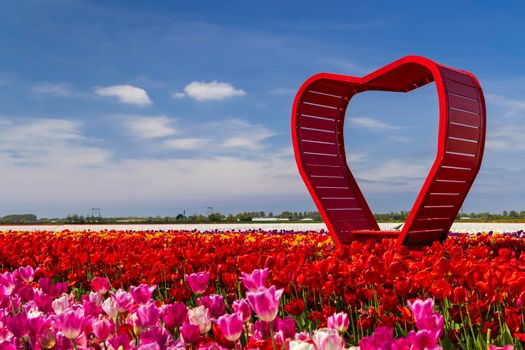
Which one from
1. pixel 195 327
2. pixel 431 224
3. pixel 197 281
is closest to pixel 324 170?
pixel 431 224

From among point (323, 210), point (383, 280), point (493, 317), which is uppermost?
point (323, 210)

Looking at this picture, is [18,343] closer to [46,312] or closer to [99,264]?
[46,312]

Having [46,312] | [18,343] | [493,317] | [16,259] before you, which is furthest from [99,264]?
[493,317]

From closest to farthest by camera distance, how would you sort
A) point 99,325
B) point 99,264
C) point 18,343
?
point 99,325, point 18,343, point 99,264

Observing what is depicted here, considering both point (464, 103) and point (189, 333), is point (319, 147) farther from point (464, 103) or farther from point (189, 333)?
point (189, 333)

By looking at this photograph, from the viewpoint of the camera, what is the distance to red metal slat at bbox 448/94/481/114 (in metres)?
6.98

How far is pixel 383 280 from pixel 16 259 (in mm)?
4748

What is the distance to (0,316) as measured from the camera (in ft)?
9.69

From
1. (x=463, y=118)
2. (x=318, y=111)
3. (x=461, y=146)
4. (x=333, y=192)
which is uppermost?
(x=318, y=111)

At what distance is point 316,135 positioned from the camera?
918cm

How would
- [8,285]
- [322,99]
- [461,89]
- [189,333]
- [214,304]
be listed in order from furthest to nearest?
[322,99]
[461,89]
[8,285]
[214,304]
[189,333]

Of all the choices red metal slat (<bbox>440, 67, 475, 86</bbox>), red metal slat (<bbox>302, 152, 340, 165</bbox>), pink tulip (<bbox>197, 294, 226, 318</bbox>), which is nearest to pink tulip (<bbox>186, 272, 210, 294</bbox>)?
pink tulip (<bbox>197, 294, 226, 318</bbox>)

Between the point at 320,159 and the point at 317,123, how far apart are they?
0.60 metres

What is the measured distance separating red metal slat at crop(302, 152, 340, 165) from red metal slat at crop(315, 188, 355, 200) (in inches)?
18.1
